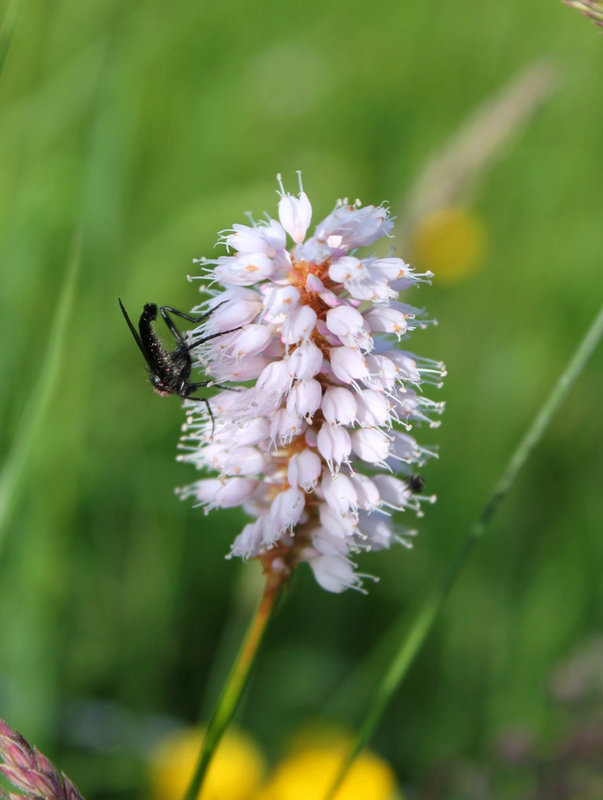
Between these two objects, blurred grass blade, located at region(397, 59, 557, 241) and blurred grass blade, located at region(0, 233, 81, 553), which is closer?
blurred grass blade, located at region(0, 233, 81, 553)

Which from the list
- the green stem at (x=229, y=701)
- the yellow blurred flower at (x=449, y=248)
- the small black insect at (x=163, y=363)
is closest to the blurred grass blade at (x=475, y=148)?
the yellow blurred flower at (x=449, y=248)

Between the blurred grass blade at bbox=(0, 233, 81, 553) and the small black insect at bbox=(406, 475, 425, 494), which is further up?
the small black insect at bbox=(406, 475, 425, 494)

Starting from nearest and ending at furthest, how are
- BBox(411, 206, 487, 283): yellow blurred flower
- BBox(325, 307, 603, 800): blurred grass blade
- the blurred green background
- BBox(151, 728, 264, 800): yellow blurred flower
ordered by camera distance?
BBox(325, 307, 603, 800): blurred grass blade < BBox(151, 728, 264, 800): yellow blurred flower < the blurred green background < BBox(411, 206, 487, 283): yellow blurred flower

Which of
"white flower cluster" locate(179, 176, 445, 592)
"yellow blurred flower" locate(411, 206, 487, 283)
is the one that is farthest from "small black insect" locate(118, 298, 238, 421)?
"yellow blurred flower" locate(411, 206, 487, 283)

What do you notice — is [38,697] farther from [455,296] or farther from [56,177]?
[455,296]

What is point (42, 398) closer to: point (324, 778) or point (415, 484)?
point (415, 484)

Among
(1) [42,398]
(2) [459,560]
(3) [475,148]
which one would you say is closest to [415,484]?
(2) [459,560]

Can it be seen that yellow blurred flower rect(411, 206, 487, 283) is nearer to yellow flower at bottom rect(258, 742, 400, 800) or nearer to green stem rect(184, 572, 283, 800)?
yellow flower at bottom rect(258, 742, 400, 800)

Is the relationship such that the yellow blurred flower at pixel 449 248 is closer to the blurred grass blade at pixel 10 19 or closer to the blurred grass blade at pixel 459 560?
the blurred grass blade at pixel 10 19
